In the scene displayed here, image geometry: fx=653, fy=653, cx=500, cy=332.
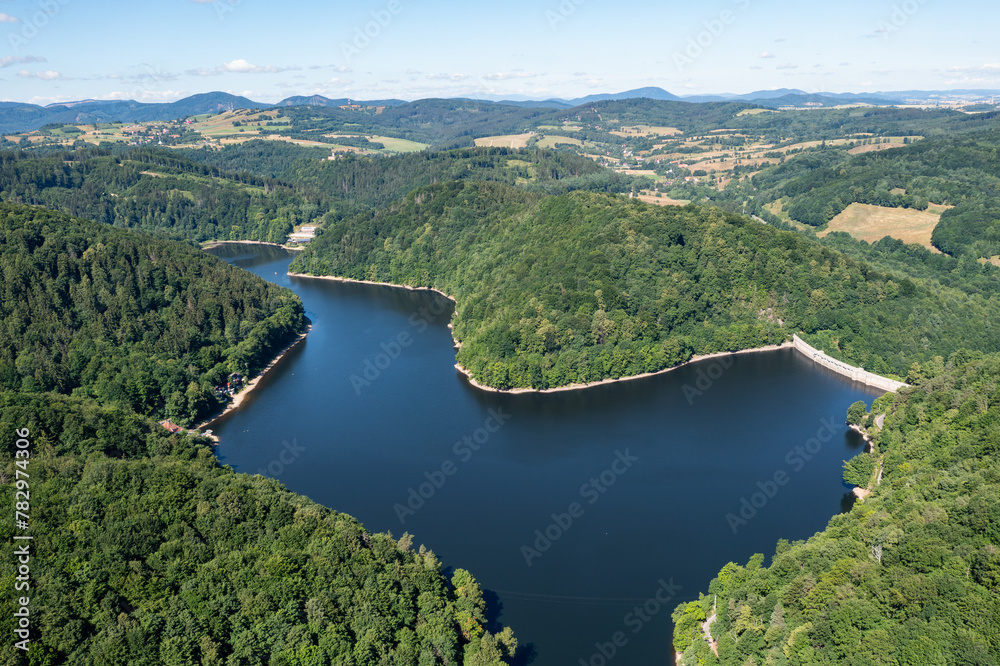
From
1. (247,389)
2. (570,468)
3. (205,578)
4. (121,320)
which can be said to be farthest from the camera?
(247,389)

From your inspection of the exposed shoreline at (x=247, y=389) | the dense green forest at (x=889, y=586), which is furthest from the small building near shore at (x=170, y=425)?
the dense green forest at (x=889, y=586)

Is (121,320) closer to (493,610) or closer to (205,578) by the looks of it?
(205,578)

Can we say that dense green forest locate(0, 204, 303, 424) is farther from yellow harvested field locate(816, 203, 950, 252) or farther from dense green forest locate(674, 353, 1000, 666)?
yellow harvested field locate(816, 203, 950, 252)

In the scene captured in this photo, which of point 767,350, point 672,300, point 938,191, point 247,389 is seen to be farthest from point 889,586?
point 938,191

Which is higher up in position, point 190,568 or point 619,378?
point 190,568

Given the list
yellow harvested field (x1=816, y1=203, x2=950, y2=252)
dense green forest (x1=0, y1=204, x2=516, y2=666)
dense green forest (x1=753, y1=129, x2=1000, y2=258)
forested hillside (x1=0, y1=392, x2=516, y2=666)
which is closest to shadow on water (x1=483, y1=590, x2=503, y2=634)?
dense green forest (x1=0, y1=204, x2=516, y2=666)

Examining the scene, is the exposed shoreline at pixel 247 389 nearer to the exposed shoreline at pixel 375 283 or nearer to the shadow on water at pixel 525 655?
the exposed shoreline at pixel 375 283

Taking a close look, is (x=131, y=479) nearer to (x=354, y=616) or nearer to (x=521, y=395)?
(x=354, y=616)
